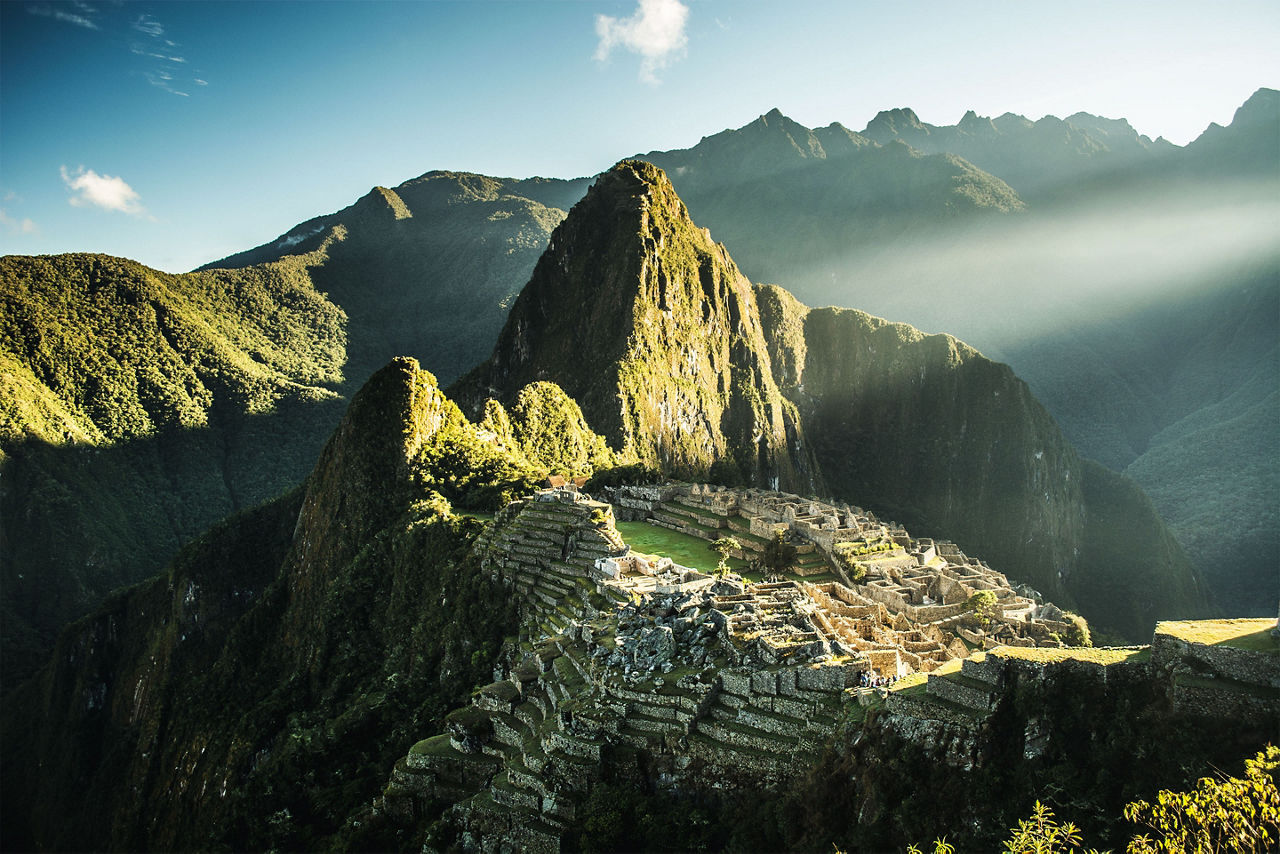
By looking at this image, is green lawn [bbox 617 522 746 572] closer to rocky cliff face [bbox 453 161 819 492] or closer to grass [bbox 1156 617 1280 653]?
grass [bbox 1156 617 1280 653]

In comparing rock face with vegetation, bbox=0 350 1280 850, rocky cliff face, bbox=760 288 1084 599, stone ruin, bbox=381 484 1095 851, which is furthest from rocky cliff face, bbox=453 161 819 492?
stone ruin, bbox=381 484 1095 851

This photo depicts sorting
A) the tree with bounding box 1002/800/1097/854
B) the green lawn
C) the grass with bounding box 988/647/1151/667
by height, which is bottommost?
the green lawn

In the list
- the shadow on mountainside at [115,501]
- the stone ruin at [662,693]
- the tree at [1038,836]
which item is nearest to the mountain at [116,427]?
the shadow on mountainside at [115,501]

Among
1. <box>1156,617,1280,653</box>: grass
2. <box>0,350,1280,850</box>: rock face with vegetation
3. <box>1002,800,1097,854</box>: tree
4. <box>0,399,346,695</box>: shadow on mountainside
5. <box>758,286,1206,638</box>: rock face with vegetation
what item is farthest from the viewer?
<box>758,286,1206,638</box>: rock face with vegetation

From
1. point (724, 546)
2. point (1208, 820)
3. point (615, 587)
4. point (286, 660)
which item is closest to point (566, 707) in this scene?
point (615, 587)

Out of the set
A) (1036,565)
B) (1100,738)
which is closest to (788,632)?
(1100,738)

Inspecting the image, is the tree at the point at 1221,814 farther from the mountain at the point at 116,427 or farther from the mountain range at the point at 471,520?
the mountain at the point at 116,427

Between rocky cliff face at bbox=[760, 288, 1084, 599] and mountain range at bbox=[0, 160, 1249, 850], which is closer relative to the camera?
mountain range at bbox=[0, 160, 1249, 850]
